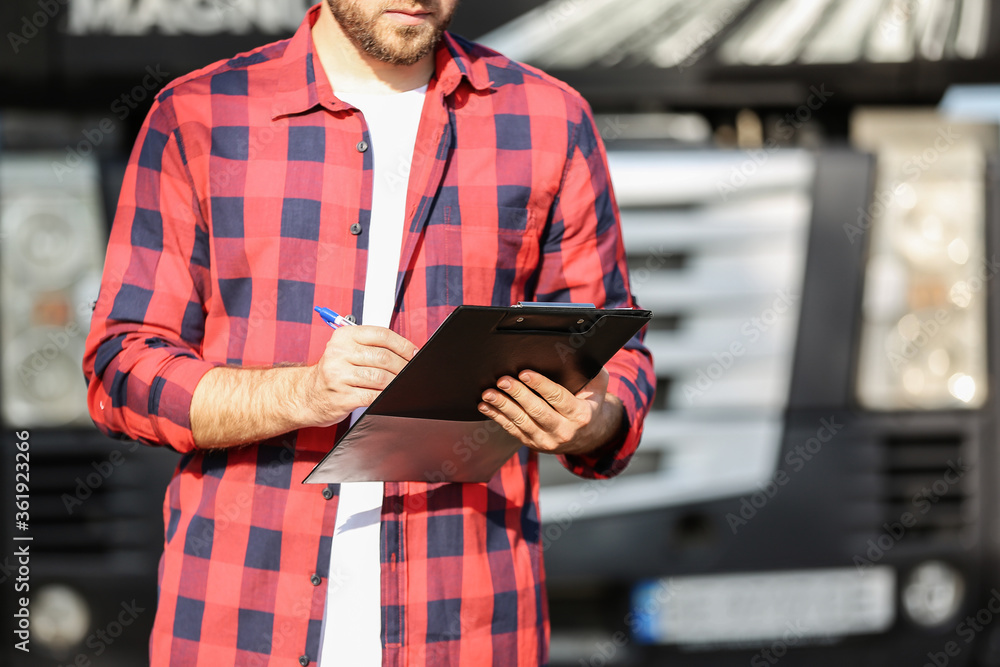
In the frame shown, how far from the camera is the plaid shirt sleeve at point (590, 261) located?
147cm

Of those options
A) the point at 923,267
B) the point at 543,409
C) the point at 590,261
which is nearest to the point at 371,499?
the point at 543,409

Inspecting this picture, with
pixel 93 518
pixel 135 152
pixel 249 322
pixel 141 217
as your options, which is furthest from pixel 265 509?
pixel 93 518

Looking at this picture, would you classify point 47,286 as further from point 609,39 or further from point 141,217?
point 609,39

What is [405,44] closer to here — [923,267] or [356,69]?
[356,69]

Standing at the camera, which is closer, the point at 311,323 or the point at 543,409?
the point at 543,409

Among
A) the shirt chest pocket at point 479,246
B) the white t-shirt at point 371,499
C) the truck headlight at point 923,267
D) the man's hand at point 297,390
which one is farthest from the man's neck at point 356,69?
the truck headlight at point 923,267

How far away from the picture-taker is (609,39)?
2521mm

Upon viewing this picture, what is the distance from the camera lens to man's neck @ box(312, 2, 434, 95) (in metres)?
1.49

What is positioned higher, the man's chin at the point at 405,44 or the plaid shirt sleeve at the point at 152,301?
the man's chin at the point at 405,44

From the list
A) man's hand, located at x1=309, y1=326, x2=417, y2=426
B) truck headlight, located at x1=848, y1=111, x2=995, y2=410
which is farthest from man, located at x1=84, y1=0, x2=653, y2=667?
truck headlight, located at x1=848, y1=111, x2=995, y2=410

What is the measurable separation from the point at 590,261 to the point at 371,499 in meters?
0.51

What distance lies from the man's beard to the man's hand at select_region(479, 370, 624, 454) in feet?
1.84

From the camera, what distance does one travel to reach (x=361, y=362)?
1156mm

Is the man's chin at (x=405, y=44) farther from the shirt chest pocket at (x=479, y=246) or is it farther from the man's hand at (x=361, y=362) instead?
the man's hand at (x=361, y=362)
